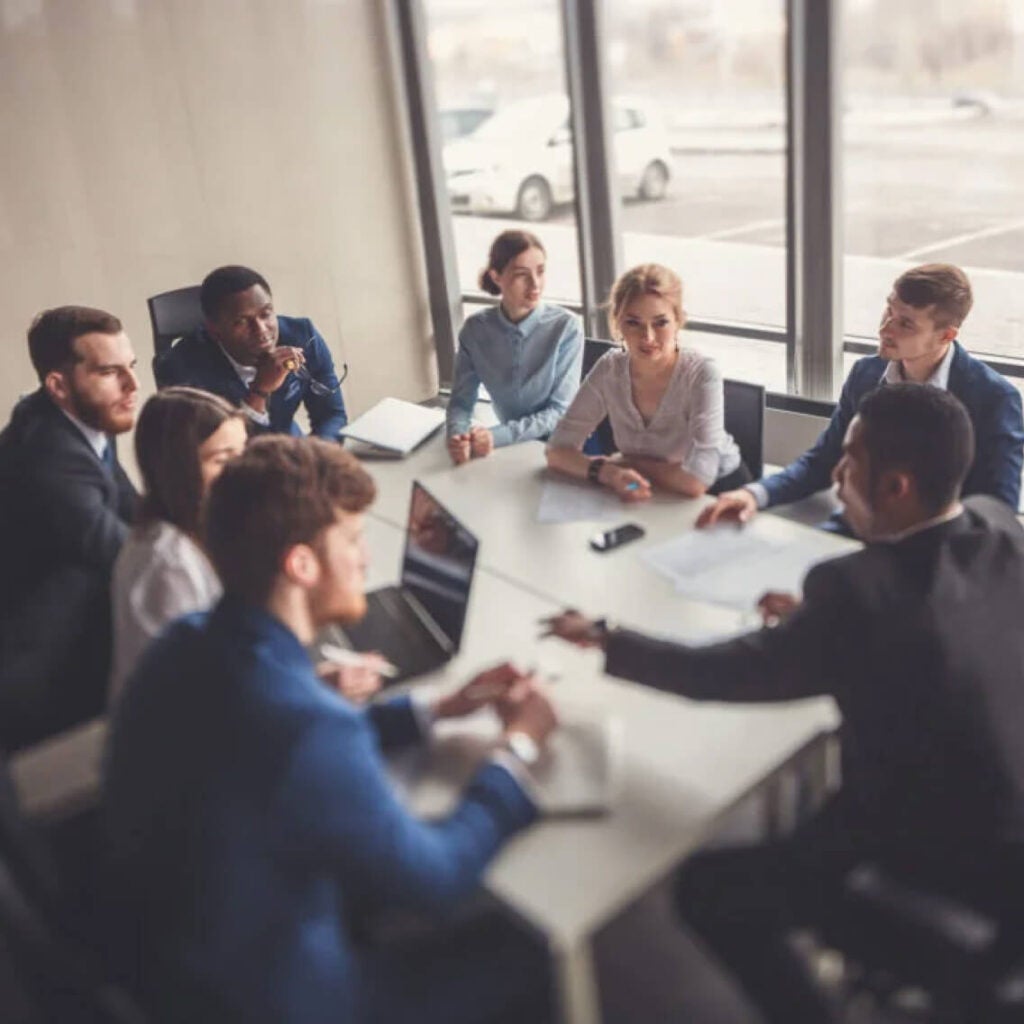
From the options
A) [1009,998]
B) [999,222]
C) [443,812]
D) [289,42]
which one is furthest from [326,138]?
[1009,998]

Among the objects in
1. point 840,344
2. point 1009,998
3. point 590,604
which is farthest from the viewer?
point 840,344

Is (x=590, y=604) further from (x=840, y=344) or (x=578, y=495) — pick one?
(x=840, y=344)

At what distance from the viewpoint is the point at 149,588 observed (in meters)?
1.79

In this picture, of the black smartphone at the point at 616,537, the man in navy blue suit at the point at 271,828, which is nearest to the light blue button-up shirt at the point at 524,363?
the black smartphone at the point at 616,537

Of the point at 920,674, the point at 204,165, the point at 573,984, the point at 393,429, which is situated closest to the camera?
the point at 573,984

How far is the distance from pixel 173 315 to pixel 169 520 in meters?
2.16

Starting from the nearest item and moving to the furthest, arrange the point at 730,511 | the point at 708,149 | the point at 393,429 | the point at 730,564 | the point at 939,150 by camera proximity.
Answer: the point at 730,564 → the point at 730,511 → the point at 393,429 → the point at 939,150 → the point at 708,149

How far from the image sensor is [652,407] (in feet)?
9.50

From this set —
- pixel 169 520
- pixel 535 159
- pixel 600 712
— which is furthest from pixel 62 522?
pixel 535 159

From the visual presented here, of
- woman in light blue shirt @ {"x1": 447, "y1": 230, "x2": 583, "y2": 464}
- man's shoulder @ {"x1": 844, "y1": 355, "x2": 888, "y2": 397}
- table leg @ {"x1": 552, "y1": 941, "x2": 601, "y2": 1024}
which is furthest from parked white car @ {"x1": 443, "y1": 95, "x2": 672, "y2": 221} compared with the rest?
table leg @ {"x1": 552, "y1": 941, "x2": 601, "y2": 1024}

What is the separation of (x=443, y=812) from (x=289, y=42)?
4.39 metres

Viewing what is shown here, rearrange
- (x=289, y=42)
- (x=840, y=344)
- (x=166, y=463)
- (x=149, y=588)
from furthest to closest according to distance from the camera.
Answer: (x=289, y=42)
(x=840, y=344)
(x=166, y=463)
(x=149, y=588)

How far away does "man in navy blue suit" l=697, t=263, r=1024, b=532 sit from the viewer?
254 centimetres

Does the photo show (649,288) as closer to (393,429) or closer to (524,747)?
(393,429)
